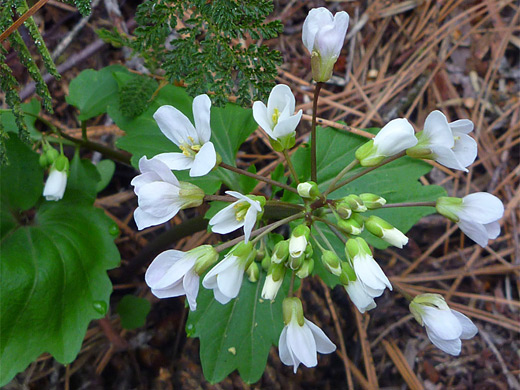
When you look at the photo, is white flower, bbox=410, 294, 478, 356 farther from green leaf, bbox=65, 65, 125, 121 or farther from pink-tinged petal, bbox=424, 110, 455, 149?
green leaf, bbox=65, 65, 125, 121

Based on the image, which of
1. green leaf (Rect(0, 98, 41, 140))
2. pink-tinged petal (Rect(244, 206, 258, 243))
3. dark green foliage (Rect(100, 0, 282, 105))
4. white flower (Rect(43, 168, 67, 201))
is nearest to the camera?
pink-tinged petal (Rect(244, 206, 258, 243))

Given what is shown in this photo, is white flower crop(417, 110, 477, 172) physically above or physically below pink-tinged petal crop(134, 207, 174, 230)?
below

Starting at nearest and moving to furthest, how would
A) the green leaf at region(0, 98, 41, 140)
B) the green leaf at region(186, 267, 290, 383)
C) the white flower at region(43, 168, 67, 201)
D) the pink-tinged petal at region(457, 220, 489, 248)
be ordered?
the pink-tinged petal at region(457, 220, 489, 248) < the green leaf at region(186, 267, 290, 383) < the white flower at region(43, 168, 67, 201) < the green leaf at region(0, 98, 41, 140)

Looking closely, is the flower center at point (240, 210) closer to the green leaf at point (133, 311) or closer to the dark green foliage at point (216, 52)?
the dark green foliage at point (216, 52)

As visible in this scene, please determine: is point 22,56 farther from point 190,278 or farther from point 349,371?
point 349,371

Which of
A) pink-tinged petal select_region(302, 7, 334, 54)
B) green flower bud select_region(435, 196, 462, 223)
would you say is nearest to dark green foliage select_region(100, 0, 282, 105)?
pink-tinged petal select_region(302, 7, 334, 54)

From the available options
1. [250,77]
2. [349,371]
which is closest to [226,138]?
[250,77]

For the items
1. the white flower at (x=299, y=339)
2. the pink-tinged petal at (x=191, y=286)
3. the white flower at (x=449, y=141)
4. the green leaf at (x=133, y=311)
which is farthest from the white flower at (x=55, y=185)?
the white flower at (x=449, y=141)
